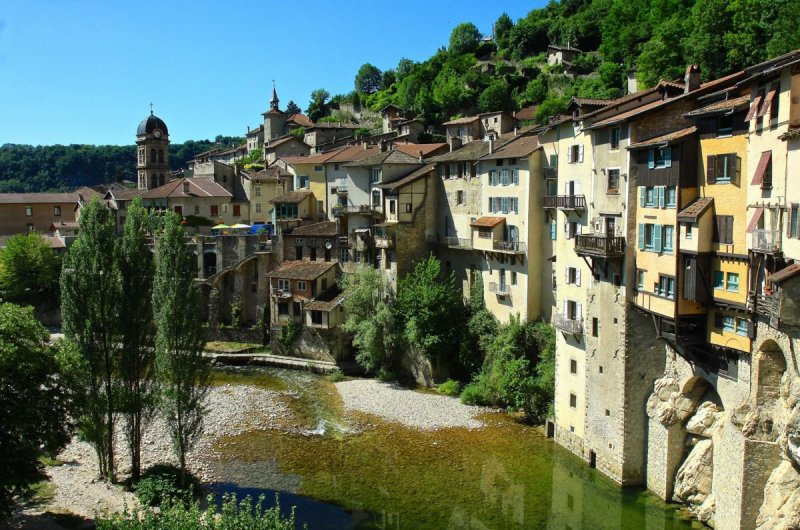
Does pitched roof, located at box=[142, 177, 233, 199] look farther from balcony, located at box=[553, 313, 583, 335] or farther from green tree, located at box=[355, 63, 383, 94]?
green tree, located at box=[355, 63, 383, 94]

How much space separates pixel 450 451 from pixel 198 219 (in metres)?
45.6

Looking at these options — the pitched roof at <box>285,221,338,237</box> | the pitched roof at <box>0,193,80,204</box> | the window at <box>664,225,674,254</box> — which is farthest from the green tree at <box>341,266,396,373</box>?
the pitched roof at <box>0,193,80,204</box>

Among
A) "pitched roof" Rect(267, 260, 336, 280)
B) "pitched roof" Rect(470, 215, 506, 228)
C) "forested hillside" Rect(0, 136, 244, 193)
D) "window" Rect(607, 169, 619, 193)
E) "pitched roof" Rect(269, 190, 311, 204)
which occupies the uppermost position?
"forested hillside" Rect(0, 136, 244, 193)

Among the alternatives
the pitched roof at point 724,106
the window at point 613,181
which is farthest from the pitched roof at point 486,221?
the pitched roof at point 724,106

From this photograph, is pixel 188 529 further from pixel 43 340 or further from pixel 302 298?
pixel 302 298

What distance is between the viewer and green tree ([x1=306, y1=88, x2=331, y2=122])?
12394 centimetres

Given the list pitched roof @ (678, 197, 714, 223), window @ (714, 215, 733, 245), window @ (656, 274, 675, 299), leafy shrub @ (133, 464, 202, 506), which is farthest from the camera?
leafy shrub @ (133, 464, 202, 506)

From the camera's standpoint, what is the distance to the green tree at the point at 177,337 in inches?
1142

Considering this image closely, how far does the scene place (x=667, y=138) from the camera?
26562 millimetres

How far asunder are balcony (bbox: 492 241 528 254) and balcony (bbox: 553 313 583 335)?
7897 mm

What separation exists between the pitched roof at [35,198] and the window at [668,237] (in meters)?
79.4

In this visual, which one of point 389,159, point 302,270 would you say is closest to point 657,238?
point 389,159

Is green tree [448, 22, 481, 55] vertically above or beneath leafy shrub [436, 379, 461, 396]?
above

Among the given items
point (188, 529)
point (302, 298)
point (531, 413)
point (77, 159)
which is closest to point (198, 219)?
point (302, 298)
